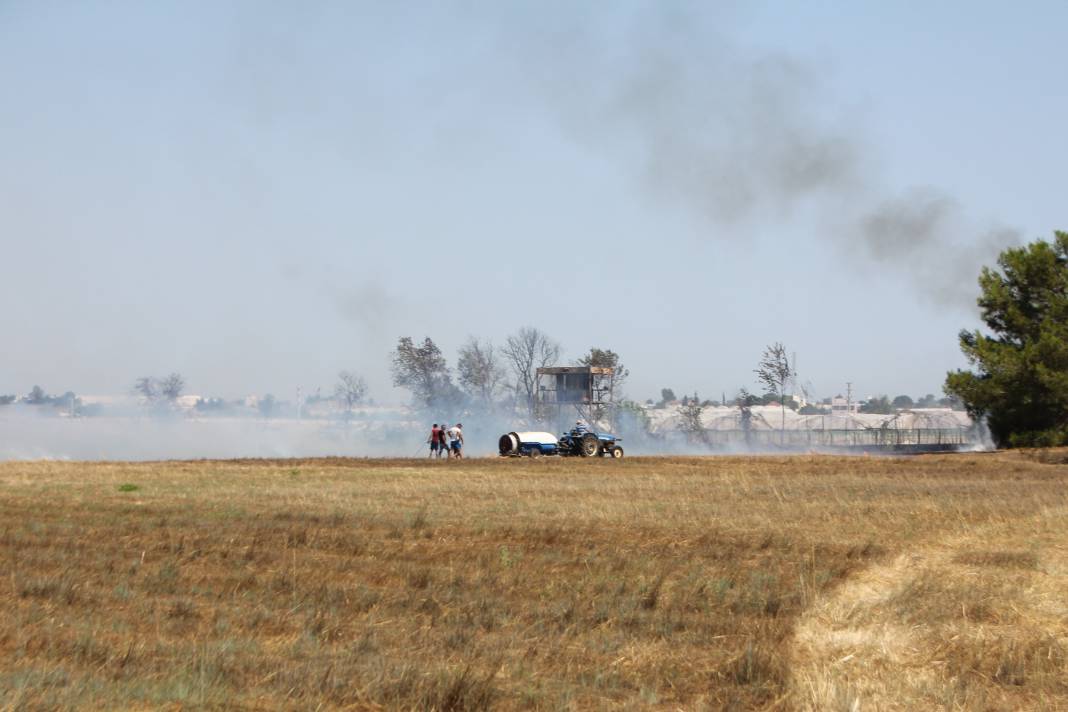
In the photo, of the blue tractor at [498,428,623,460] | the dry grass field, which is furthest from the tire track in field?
the blue tractor at [498,428,623,460]

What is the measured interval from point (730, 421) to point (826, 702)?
133894 mm

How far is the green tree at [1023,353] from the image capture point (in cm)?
6053

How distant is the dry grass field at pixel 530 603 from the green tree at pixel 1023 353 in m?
35.9

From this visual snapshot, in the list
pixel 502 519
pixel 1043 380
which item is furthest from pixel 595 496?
pixel 1043 380

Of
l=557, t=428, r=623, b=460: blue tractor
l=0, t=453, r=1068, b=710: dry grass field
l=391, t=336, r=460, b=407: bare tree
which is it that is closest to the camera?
l=0, t=453, r=1068, b=710: dry grass field

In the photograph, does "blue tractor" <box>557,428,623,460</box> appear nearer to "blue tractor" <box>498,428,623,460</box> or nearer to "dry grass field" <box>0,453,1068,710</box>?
"blue tractor" <box>498,428,623,460</box>

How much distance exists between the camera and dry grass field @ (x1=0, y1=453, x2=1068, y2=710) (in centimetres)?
992

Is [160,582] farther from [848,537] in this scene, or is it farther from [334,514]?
[848,537]

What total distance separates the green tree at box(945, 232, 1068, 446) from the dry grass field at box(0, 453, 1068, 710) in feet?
118

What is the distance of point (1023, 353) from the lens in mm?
61344

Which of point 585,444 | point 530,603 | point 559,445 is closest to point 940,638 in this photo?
point 530,603

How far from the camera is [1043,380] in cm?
5928

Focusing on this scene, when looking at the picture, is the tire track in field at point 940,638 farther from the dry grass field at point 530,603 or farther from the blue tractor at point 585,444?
the blue tractor at point 585,444

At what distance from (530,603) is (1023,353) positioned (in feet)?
177
